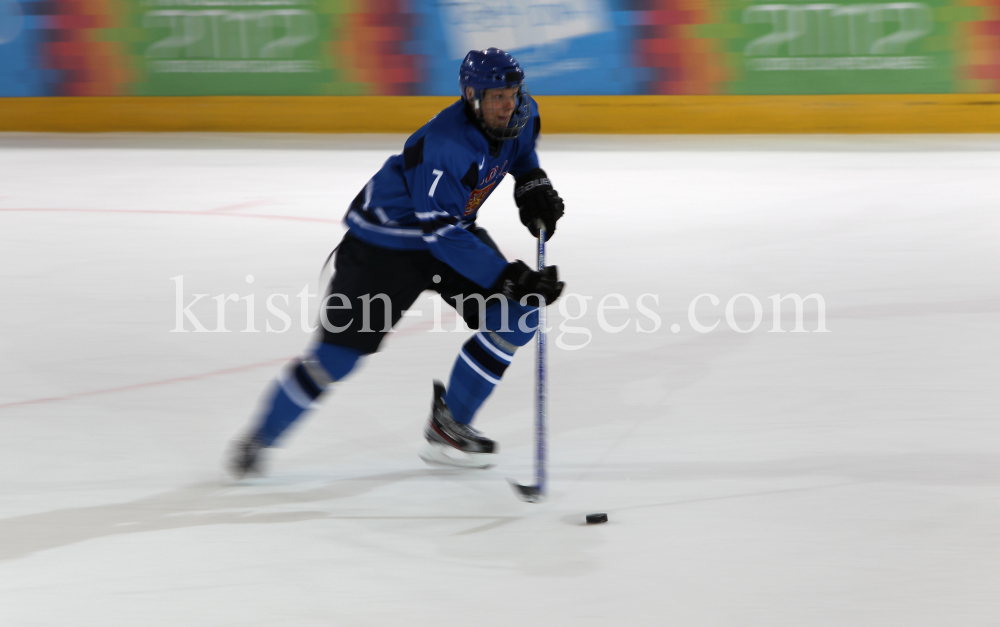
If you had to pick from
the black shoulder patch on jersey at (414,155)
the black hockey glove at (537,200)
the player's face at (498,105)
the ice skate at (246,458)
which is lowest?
the ice skate at (246,458)

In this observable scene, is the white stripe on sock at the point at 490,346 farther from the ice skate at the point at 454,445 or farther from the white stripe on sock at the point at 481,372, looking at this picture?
the ice skate at the point at 454,445

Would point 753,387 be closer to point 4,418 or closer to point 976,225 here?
point 4,418

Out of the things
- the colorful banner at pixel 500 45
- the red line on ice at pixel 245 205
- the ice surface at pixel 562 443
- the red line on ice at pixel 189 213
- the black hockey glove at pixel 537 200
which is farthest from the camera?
the colorful banner at pixel 500 45

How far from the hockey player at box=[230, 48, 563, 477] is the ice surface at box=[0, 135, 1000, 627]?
0.18 meters

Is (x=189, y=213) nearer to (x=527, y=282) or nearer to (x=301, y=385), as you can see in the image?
(x=301, y=385)

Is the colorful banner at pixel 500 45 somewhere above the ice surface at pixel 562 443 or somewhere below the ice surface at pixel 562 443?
above

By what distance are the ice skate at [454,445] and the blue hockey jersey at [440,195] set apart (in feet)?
1.59

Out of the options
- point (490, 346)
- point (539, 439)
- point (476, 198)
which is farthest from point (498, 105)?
point (539, 439)

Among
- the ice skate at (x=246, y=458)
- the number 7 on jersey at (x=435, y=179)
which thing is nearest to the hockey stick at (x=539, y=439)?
the number 7 on jersey at (x=435, y=179)

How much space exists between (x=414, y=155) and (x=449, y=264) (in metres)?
0.26

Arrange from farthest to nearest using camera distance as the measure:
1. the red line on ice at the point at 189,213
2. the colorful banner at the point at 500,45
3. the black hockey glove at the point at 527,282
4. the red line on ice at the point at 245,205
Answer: the colorful banner at the point at 500,45, the red line on ice at the point at 245,205, the red line on ice at the point at 189,213, the black hockey glove at the point at 527,282

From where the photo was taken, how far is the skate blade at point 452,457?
2922mm

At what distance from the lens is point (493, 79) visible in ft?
8.30

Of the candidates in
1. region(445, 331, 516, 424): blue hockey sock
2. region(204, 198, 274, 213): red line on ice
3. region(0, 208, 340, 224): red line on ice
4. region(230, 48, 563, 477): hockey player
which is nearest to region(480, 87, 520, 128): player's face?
region(230, 48, 563, 477): hockey player
